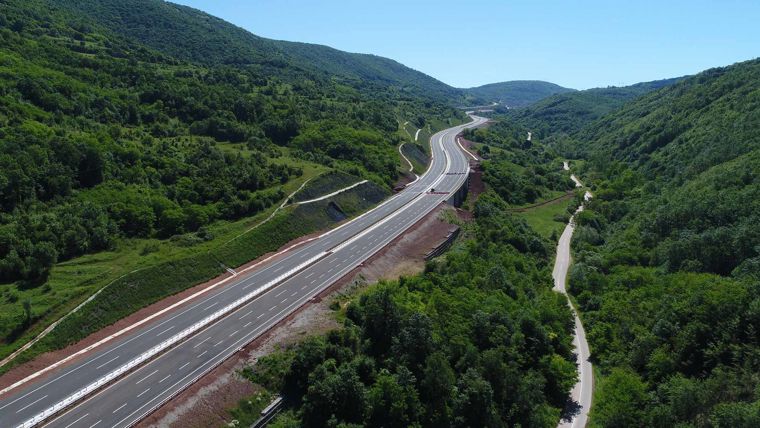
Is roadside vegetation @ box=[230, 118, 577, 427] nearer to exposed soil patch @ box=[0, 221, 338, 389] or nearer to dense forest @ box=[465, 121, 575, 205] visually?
exposed soil patch @ box=[0, 221, 338, 389]

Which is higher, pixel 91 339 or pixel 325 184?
pixel 325 184

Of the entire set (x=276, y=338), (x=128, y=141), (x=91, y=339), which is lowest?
(x=91, y=339)

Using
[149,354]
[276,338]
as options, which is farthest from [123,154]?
[276,338]

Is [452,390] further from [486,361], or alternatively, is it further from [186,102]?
[186,102]

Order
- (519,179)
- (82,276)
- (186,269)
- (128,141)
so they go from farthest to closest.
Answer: (519,179) → (128,141) → (186,269) → (82,276)

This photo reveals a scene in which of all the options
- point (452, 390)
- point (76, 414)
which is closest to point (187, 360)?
point (76, 414)

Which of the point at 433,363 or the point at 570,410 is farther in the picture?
the point at 570,410

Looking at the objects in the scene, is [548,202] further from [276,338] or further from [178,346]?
[178,346]
